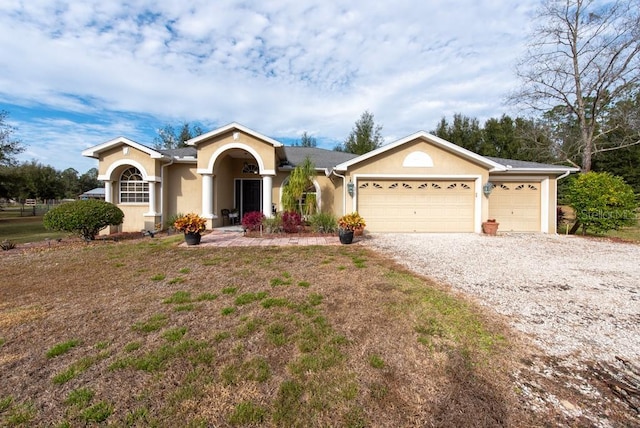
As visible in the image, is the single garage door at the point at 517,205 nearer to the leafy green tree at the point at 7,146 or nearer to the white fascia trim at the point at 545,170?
the white fascia trim at the point at 545,170

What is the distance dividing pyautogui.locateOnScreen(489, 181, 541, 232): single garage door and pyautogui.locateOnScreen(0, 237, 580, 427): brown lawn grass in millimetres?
9072

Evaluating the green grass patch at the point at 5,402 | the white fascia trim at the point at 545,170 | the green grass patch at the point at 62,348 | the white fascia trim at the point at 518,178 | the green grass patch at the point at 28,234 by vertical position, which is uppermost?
the white fascia trim at the point at 545,170

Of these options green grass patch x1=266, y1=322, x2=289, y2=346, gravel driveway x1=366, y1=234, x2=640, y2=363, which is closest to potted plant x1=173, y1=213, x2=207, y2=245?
gravel driveway x1=366, y1=234, x2=640, y2=363

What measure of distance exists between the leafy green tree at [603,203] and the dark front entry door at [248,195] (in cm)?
1430

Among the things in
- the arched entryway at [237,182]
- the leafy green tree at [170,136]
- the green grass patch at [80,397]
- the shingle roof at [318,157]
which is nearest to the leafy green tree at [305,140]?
the leafy green tree at [170,136]

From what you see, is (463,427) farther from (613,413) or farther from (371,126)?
(371,126)

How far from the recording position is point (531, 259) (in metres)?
7.23

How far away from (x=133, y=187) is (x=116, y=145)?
186 cm

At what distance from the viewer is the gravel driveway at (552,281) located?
3305 mm

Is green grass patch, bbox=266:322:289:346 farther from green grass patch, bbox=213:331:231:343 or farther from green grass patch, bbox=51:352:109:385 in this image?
green grass patch, bbox=51:352:109:385

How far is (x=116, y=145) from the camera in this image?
1161 cm

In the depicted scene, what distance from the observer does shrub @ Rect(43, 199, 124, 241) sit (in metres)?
8.98

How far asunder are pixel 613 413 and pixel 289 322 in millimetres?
3061

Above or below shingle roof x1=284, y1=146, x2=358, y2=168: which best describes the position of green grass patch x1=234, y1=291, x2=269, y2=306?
below
